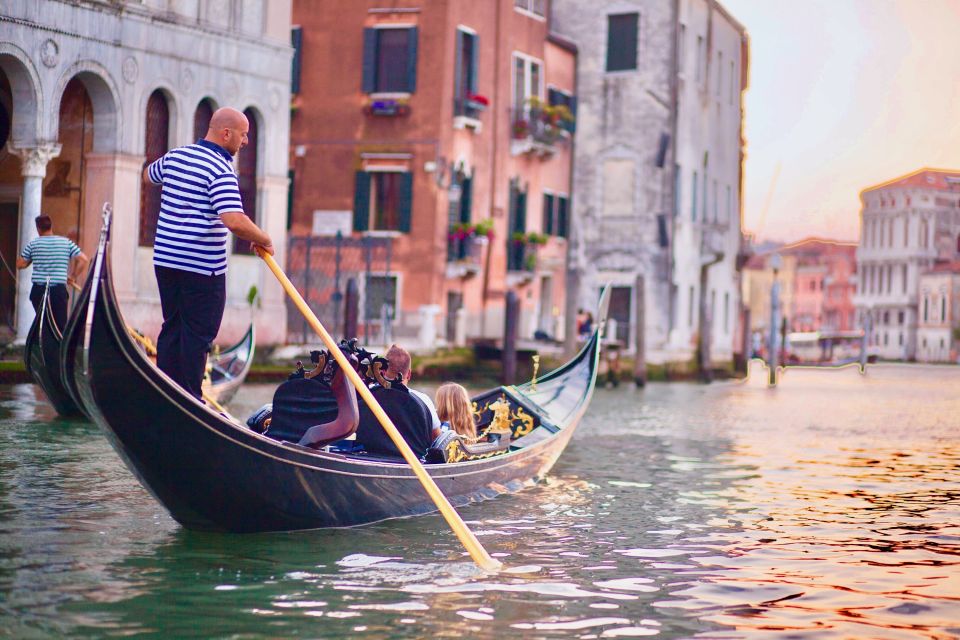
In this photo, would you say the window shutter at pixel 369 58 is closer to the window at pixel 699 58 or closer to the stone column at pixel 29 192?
the stone column at pixel 29 192

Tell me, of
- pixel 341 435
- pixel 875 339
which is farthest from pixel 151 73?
pixel 875 339

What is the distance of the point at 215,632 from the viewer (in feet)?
13.9

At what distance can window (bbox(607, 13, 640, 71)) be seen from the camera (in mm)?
25500

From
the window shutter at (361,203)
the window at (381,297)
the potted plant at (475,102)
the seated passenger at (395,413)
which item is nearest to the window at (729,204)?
the potted plant at (475,102)

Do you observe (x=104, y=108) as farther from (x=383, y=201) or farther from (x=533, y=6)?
(x=533, y=6)

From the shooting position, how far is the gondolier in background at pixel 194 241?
17.8ft

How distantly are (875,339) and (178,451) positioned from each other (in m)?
71.1

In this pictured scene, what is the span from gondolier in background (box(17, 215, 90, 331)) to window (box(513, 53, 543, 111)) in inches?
543

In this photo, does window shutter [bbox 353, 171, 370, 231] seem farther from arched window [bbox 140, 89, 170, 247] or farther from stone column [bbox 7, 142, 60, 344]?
stone column [bbox 7, 142, 60, 344]

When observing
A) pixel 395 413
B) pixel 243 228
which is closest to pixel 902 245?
pixel 395 413

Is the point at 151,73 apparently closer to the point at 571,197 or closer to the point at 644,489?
the point at 644,489

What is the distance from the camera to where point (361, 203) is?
68.2 ft

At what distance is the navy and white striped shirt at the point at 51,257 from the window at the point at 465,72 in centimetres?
1165

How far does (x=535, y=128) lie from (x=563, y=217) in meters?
2.91
